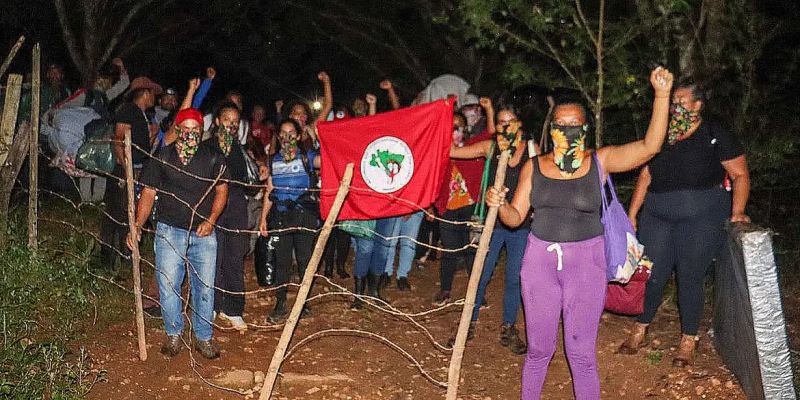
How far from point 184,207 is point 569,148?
10.0 ft

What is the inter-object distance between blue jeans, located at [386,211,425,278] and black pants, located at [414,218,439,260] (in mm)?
1348

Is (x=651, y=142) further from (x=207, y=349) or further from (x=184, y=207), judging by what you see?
(x=207, y=349)

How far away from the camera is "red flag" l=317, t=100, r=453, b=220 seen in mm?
8062

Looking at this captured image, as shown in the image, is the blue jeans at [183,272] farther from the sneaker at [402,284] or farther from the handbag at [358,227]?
the sneaker at [402,284]

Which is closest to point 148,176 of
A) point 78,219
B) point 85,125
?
point 85,125

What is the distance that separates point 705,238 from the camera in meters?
6.30

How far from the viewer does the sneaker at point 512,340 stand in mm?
7387

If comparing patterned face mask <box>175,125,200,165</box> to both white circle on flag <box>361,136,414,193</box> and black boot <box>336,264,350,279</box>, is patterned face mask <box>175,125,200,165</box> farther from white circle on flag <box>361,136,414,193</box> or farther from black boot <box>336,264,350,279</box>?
black boot <box>336,264,350,279</box>

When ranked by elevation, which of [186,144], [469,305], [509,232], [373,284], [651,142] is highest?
[651,142]

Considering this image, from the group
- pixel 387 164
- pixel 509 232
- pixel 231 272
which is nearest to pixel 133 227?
pixel 231 272

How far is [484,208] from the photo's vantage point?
7.58 meters

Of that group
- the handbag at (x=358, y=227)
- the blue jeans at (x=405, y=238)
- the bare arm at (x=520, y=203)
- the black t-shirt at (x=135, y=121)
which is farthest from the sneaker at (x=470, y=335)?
the black t-shirt at (x=135, y=121)

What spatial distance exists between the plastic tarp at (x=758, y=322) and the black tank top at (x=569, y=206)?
126 cm

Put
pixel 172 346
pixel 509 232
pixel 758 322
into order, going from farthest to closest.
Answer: pixel 509 232
pixel 172 346
pixel 758 322
